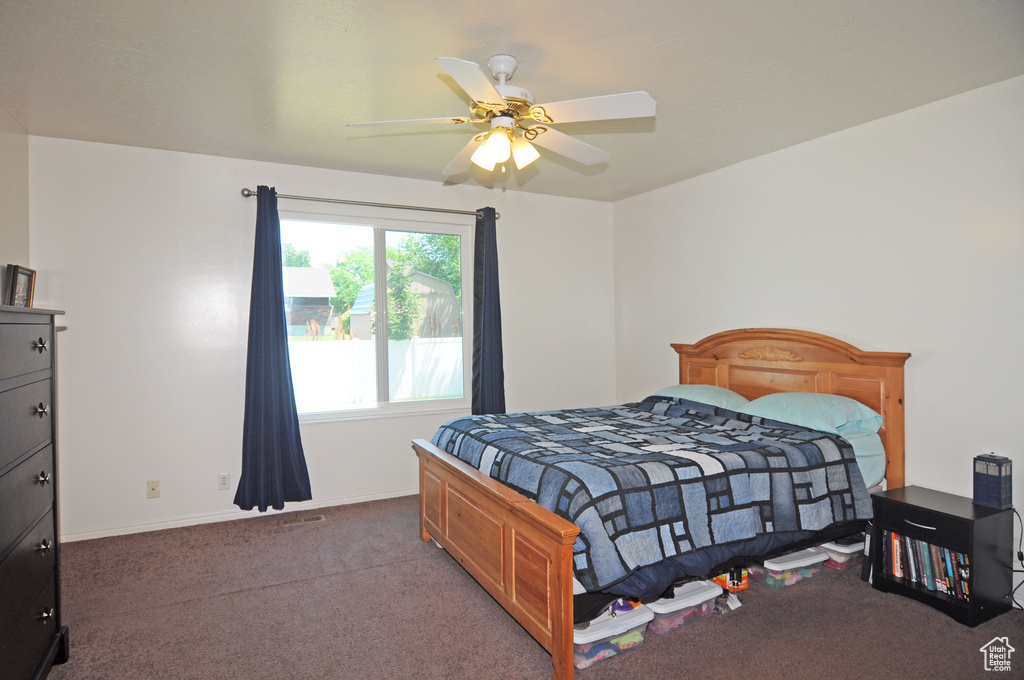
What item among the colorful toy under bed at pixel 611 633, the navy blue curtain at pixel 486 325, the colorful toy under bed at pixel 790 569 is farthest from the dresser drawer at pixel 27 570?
the colorful toy under bed at pixel 790 569

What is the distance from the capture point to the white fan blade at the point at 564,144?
2.65 metres

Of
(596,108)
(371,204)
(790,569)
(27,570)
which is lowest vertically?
(790,569)

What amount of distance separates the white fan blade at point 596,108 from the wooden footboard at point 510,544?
1655 millimetres

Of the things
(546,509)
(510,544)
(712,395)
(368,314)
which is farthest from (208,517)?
(712,395)

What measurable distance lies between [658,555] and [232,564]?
2445 mm

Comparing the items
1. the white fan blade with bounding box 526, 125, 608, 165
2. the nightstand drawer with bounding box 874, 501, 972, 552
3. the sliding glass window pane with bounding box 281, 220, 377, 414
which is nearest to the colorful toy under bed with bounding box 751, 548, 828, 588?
the nightstand drawer with bounding box 874, 501, 972, 552

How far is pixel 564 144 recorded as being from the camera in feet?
9.16

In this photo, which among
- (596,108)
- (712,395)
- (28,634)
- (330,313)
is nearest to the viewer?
(28,634)

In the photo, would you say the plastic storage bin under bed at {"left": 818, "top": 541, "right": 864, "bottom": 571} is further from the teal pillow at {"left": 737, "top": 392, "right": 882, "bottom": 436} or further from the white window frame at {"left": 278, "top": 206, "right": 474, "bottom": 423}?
the white window frame at {"left": 278, "top": 206, "right": 474, "bottom": 423}

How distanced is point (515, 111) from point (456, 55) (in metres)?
0.39

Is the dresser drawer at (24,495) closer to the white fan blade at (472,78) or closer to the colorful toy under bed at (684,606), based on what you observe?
the white fan blade at (472,78)

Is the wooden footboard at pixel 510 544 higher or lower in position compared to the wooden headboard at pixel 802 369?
lower

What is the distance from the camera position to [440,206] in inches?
186

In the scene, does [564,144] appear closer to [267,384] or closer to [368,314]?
[368,314]
